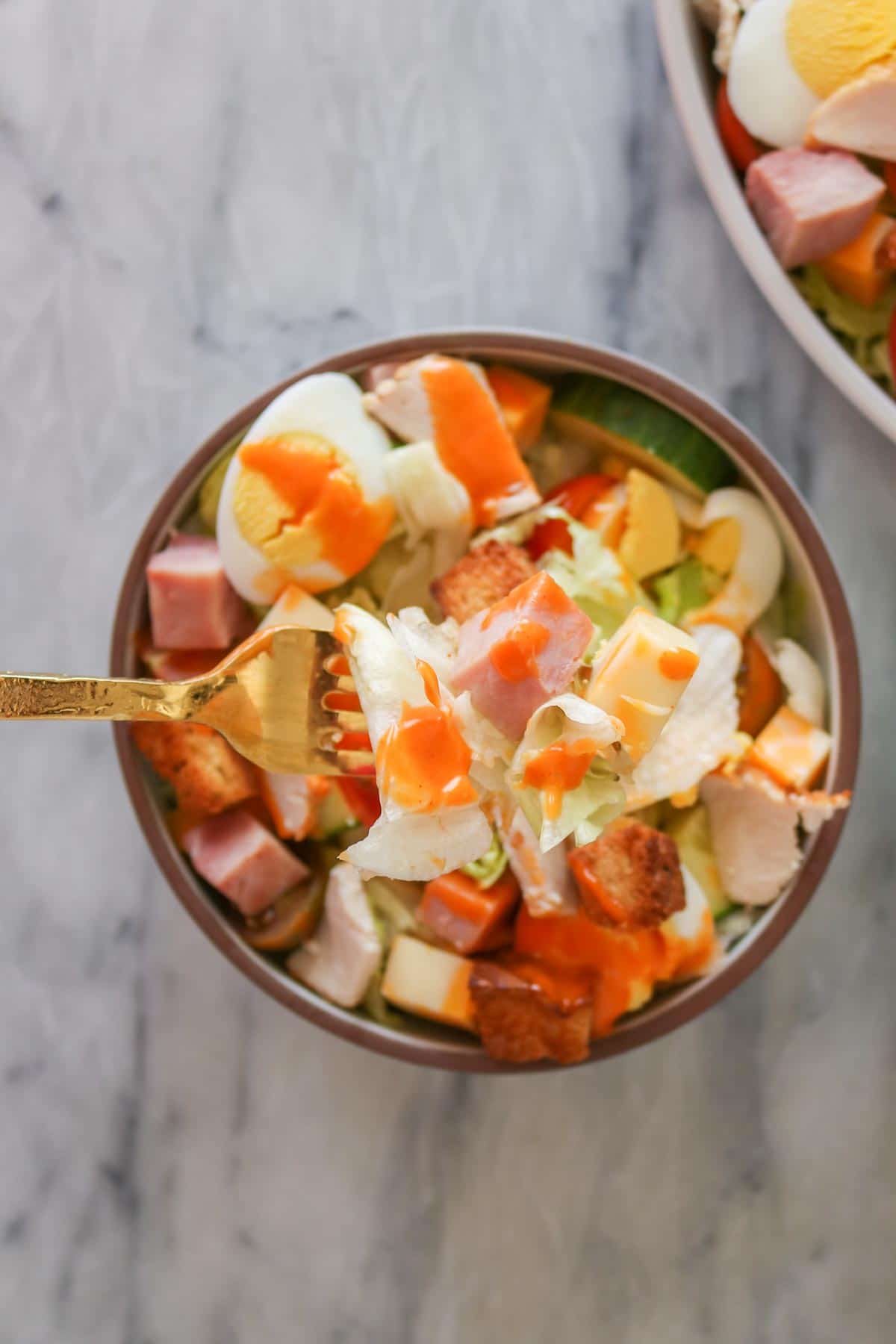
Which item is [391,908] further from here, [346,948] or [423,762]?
[423,762]

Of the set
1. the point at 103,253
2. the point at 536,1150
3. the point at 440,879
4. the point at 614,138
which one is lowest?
the point at 536,1150

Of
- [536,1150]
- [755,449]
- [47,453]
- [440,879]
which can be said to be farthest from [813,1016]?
[47,453]

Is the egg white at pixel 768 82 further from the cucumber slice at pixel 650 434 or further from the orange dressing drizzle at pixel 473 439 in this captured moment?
the orange dressing drizzle at pixel 473 439

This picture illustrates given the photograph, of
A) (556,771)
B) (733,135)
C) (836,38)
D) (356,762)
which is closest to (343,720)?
(356,762)

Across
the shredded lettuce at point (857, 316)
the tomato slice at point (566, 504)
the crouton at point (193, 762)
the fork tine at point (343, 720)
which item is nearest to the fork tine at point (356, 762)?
the fork tine at point (343, 720)

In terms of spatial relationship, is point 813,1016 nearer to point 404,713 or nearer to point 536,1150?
point 536,1150
